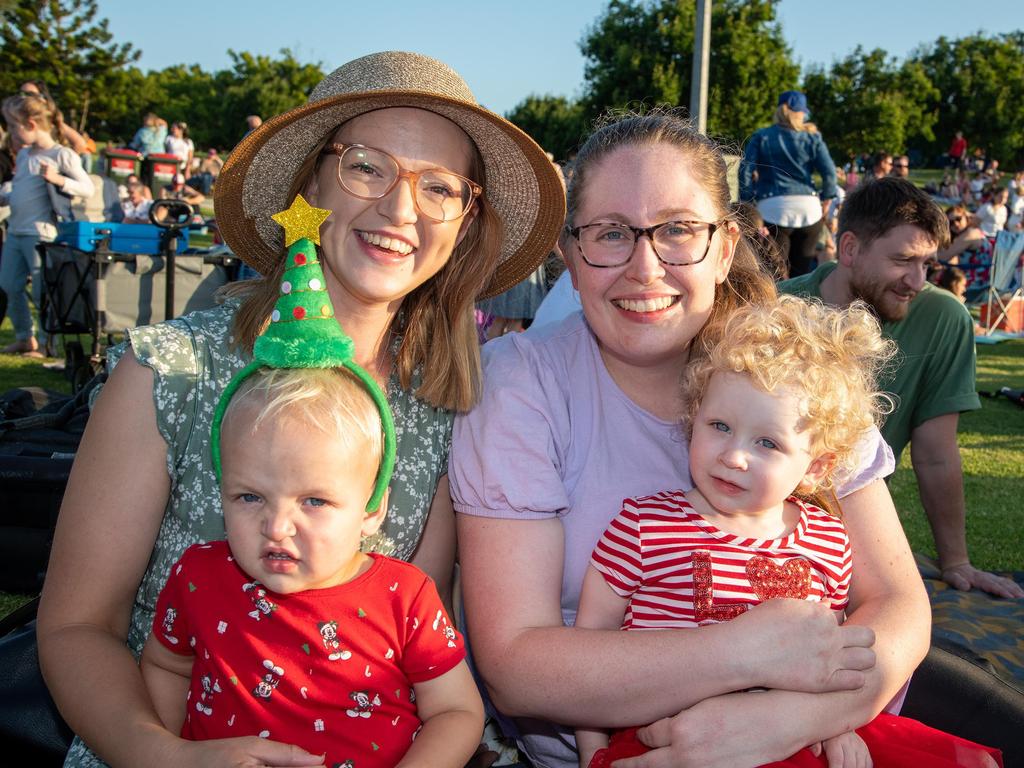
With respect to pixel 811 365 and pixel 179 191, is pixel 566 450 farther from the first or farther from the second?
pixel 179 191

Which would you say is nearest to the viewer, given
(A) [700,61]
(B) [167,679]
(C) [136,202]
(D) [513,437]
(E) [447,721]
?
(E) [447,721]

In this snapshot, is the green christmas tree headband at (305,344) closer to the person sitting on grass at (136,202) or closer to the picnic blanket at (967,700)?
the picnic blanket at (967,700)

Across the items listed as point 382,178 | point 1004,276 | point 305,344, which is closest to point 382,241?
point 382,178

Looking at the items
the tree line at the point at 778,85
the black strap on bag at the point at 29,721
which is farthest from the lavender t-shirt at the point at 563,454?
the tree line at the point at 778,85

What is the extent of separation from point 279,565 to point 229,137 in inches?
2154

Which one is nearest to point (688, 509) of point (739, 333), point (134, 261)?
point (739, 333)

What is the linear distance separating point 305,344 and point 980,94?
75.9m

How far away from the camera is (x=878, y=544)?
2.24 meters

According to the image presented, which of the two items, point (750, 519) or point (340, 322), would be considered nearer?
point (750, 519)

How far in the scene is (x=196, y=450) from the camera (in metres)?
2.05

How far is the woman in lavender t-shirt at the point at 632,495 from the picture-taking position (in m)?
1.84

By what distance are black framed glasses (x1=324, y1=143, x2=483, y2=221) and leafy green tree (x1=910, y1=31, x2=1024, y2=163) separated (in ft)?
224

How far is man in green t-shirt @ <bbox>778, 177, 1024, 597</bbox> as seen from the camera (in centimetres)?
412

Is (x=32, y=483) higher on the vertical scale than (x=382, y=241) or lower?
lower
